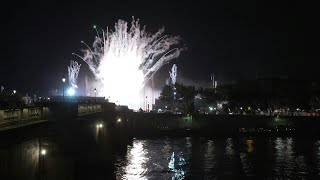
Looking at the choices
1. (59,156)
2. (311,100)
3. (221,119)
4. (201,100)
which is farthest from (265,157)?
(201,100)

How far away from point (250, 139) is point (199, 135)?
43.8 feet

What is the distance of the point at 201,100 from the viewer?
617 ft

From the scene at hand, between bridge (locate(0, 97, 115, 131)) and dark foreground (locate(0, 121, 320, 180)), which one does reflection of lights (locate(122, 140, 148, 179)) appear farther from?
bridge (locate(0, 97, 115, 131))

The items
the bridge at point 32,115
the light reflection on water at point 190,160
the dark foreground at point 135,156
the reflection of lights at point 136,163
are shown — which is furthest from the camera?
the reflection of lights at point 136,163

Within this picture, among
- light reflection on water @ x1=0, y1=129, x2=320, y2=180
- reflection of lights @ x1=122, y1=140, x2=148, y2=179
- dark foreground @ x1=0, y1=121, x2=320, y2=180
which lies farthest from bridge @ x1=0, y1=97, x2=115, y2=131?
reflection of lights @ x1=122, y1=140, x2=148, y2=179

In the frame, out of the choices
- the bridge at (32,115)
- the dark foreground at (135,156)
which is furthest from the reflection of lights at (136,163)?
the bridge at (32,115)

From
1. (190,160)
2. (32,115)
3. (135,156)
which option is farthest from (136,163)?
(32,115)

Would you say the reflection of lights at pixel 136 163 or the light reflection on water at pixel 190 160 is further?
the reflection of lights at pixel 136 163

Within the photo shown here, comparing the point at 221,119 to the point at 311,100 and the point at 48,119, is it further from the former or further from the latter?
the point at 48,119

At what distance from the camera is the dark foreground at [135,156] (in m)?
41.8

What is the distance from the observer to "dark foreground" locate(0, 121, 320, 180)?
41.8 metres

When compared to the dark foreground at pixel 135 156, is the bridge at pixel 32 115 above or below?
above

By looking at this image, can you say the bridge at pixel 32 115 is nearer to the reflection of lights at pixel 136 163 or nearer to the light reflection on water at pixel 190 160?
the light reflection on water at pixel 190 160

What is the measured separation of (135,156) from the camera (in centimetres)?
6894
